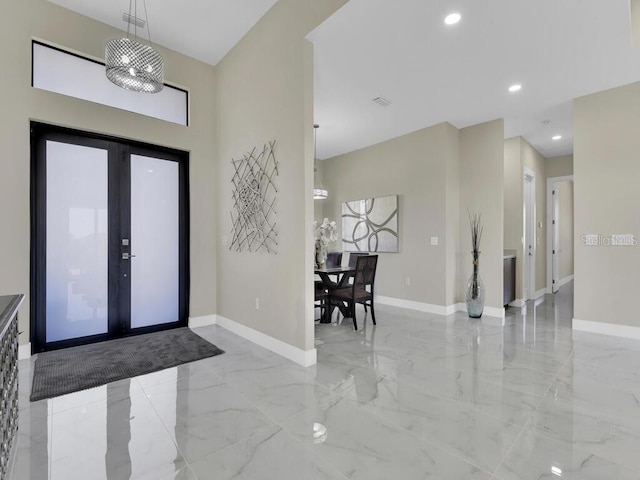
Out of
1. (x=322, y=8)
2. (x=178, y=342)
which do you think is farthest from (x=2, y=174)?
(x=322, y=8)

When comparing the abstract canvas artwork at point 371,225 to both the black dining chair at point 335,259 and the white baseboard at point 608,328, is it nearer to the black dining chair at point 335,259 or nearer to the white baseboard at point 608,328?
the black dining chair at point 335,259

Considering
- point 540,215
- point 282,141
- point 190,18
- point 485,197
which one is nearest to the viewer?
point 282,141

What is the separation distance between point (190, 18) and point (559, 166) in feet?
23.9

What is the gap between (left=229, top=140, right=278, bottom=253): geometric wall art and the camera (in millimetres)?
3307

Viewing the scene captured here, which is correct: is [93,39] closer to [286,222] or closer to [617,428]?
[286,222]

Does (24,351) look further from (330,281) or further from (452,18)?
(452,18)

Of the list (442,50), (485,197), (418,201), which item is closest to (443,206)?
(418,201)

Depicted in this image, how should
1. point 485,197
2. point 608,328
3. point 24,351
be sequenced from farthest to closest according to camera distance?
point 485,197
point 608,328
point 24,351

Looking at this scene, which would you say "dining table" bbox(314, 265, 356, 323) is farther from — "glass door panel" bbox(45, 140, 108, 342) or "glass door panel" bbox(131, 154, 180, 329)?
"glass door panel" bbox(45, 140, 108, 342)

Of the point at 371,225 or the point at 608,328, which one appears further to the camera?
the point at 371,225

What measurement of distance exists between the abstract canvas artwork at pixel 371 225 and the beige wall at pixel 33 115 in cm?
322

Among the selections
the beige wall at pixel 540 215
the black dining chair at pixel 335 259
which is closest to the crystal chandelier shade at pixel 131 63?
the black dining chair at pixel 335 259

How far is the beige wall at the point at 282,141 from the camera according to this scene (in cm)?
288

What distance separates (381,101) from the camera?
421 centimetres
